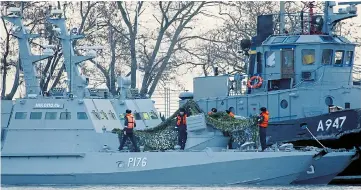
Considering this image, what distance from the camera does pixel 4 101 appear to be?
60938mm

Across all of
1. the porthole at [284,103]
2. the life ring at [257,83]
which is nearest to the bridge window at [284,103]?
the porthole at [284,103]

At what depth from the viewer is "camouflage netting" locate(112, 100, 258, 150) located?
2357 inches

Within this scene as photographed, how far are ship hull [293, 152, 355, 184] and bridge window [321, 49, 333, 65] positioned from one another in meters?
4.70

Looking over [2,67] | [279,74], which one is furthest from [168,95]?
[2,67]

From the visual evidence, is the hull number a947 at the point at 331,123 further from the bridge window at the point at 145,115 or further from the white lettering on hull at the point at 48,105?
the white lettering on hull at the point at 48,105

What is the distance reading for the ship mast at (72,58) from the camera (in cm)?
6138

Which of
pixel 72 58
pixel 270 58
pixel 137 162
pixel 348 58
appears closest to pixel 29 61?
pixel 72 58

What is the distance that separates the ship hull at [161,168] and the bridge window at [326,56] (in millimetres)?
5279

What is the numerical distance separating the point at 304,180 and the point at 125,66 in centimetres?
2023

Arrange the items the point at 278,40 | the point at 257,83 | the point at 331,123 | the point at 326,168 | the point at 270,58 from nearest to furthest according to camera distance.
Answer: the point at 326,168 < the point at 331,123 < the point at 278,40 < the point at 270,58 < the point at 257,83

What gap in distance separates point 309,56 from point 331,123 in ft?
13.1

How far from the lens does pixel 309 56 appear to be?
63.2 meters

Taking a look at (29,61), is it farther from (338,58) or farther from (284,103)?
(338,58)

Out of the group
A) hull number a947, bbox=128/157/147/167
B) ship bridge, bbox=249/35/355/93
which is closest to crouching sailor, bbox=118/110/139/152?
hull number a947, bbox=128/157/147/167
